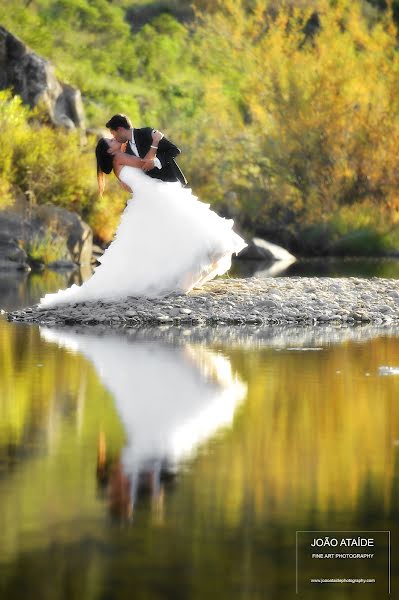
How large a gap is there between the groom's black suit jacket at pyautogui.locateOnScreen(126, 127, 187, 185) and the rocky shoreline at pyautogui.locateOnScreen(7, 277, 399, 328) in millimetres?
1294

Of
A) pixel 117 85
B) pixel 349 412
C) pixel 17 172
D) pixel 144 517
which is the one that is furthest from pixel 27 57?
pixel 144 517

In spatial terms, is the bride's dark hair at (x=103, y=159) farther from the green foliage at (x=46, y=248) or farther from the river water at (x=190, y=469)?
the green foliage at (x=46, y=248)

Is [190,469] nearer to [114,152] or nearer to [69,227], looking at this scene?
[114,152]

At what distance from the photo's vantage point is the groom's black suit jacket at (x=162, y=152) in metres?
17.0

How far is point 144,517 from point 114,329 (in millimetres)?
9289

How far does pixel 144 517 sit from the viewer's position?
278 inches

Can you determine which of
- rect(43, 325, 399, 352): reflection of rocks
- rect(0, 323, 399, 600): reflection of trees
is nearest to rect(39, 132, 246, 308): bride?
rect(43, 325, 399, 352): reflection of rocks

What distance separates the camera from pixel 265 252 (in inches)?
1410

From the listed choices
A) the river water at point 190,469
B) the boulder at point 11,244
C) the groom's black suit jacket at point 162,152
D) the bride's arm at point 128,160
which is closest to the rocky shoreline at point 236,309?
the groom's black suit jacket at point 162,152

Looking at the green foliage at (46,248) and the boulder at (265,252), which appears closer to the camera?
the green foliage at (46,248)

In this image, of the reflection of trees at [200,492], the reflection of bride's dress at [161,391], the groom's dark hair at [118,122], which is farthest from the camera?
the groom's dark hair at [118,122]

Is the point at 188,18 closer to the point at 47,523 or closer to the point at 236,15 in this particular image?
the point at 236,15

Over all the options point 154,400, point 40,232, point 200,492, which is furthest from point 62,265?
point 200,492

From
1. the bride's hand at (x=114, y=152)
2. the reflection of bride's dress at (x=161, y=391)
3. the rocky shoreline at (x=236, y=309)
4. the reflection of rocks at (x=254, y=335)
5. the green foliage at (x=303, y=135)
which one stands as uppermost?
the green foliage at (x=303, y=135)
